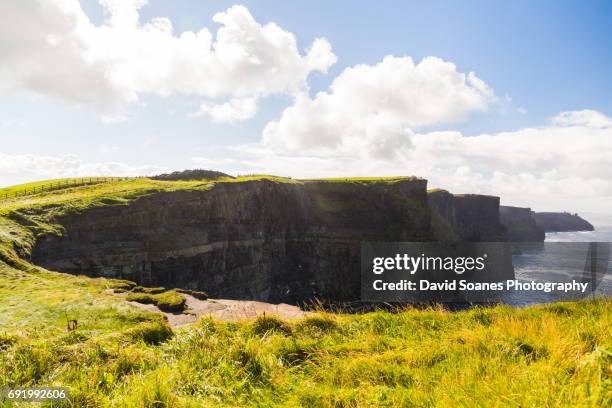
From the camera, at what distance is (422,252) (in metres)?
93.3

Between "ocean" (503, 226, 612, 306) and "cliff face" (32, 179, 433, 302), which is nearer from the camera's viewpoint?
"cliff face" (32, 179, 433, 302)

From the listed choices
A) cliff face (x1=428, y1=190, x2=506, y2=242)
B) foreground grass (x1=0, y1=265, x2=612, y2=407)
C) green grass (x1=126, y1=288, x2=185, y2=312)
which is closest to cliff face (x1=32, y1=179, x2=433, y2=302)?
green grass (x1=126, y1=288, x2=185, y2=312)

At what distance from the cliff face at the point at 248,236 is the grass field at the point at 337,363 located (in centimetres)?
3561

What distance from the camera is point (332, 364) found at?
22.2ft

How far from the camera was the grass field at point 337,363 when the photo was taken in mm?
4609

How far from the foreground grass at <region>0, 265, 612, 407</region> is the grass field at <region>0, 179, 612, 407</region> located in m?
0.02

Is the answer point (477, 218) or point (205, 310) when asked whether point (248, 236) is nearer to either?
point (205, 310)

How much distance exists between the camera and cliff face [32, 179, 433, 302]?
46225mm

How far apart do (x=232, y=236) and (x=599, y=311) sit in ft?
220

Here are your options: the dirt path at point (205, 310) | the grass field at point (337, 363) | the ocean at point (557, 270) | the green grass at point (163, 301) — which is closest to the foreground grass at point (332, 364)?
the grass field at point (337, 363)

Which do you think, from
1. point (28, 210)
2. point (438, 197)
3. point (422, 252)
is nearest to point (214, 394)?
point (28, 210)

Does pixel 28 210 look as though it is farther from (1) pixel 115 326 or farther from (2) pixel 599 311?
(2) pixel 599 311

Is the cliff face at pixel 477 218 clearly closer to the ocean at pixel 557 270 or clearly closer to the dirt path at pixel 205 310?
the ocean at pixel 557 270

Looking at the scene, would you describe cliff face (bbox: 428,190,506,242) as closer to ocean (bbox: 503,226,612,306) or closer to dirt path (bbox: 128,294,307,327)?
ocean (bbox: 503,226,612,306)
